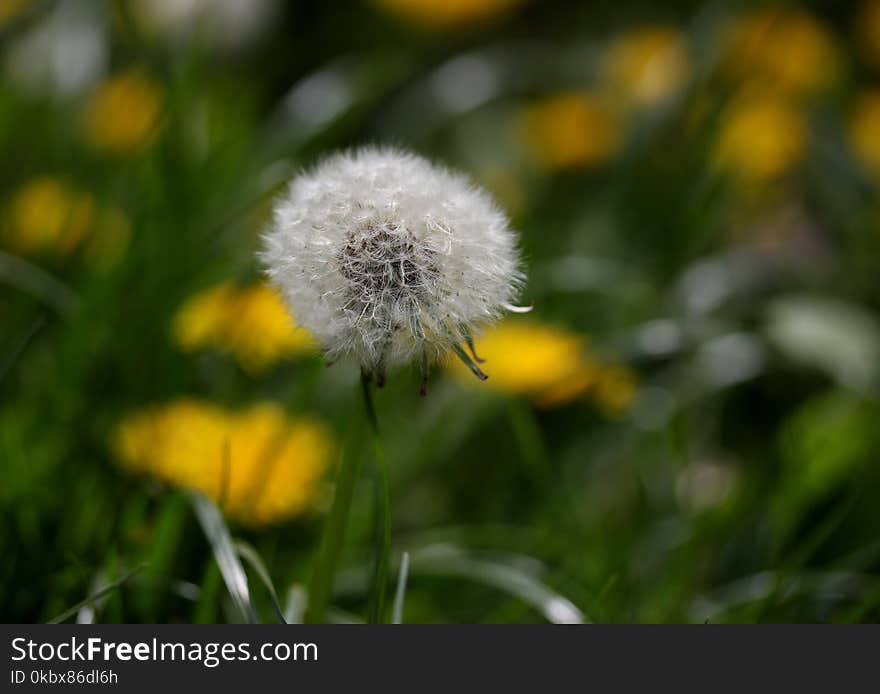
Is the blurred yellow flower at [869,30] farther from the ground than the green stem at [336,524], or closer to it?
farther from the ground

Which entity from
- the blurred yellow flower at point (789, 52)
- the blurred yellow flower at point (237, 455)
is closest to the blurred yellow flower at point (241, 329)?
the blurred yellow flower at point (237, 455)

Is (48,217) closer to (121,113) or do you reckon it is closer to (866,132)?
(121,113)

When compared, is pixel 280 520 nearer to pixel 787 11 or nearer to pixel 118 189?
pixel 118 189

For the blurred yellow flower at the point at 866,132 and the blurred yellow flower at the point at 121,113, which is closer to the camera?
the blurred yellow flower at the point at 121,113

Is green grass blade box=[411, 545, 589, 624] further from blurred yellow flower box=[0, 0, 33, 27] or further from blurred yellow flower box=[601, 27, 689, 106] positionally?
blurred yellow flower box=[0, 0, 33, 27]

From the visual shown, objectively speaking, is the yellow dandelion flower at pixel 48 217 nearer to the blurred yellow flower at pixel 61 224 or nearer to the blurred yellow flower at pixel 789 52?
the blurred yellow flower at pixel 61 224

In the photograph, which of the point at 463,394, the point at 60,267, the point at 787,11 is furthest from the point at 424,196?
the point at 787,11

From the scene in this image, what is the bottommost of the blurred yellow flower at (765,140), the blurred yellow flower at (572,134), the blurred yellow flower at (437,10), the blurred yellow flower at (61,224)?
the blurred yellow flower at (61,224)
